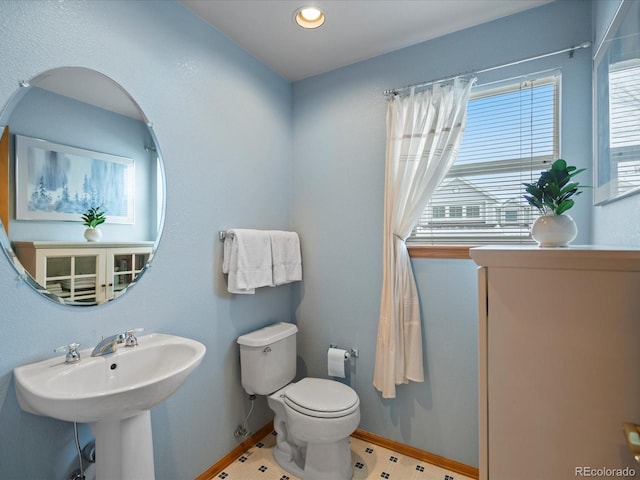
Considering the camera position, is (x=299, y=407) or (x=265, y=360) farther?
(x=265, y=360)

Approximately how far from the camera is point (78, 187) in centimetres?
128

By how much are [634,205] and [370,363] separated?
5.26ft

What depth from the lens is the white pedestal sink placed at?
954mm

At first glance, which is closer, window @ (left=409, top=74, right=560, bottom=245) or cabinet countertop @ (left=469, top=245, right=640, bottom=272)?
cabinet countertop @ (left=469, top=245, right=640, bottom=272)

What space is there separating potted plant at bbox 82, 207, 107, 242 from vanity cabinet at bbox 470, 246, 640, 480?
57.8 inches

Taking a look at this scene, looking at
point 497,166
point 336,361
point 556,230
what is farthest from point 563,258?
point 336,361

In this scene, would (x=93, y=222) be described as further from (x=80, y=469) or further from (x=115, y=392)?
(x=80, y=469)

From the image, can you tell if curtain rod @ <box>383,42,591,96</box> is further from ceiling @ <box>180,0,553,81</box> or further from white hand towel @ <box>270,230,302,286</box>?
white hand towel @ <box>270,230,302,286</box>

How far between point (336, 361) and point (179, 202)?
4.58 ft

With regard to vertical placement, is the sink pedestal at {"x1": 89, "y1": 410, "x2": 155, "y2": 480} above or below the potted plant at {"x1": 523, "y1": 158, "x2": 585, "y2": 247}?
below

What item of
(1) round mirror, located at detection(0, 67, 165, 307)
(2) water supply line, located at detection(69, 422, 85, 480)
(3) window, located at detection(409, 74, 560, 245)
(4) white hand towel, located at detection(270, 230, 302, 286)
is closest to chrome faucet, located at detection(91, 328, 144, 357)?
(1) round mirror, located at detection(0, 67, 165, 307)

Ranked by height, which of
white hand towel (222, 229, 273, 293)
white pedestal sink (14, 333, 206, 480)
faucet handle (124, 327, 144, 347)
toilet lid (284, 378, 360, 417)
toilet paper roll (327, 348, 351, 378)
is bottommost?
toilet lid (284, 378, 360, 417)

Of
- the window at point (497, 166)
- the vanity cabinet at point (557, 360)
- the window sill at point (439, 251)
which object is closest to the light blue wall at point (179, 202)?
the window sill at point (439, 251)

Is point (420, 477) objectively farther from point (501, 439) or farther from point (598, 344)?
point (598, 344)
